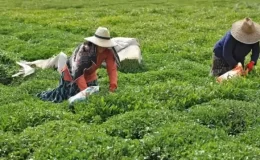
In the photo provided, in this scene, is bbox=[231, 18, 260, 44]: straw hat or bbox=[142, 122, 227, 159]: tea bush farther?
bbox=[231, 18, 260, 44]: straw hat

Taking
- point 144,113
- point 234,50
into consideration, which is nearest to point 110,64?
point 144,113

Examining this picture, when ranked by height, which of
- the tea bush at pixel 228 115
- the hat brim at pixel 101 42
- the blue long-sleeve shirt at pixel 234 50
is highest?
the hat brim at pixel 101 42

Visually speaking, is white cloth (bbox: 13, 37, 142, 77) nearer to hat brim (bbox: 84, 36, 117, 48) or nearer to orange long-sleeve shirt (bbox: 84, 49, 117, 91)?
orange long-sleeve shirt (bbox: 84, 49, 117, 91)

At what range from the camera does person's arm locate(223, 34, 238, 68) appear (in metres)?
13.2

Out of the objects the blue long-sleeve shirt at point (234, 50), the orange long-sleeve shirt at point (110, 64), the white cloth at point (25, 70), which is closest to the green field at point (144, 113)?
the white cloth at point (25, 70)

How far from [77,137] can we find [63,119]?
132 cm

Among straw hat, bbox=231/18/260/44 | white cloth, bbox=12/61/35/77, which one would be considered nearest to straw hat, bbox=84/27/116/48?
straw hat, bbox=231/18/260/44

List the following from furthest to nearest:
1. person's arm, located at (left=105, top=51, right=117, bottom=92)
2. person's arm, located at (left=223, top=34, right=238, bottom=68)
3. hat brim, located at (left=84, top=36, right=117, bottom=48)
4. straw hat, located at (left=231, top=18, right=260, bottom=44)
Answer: person's arm, located at (left=223, top=34, right=238, bottom=68) < straw hat, located at (left=231, top=18, right=260, bottom=44) < person's arm, located at (left=105, top=51, right=117, bottom=92) < hat brim, located at (left=84, top=36, right=117, bottom=48)

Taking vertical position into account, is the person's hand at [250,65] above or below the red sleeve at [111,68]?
below

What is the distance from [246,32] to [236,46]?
1.49ft

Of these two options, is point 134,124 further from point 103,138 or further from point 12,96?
point 12,96

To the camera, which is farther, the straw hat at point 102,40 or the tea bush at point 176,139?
the straw hat at point 102,40

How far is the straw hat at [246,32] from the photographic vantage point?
1297cm

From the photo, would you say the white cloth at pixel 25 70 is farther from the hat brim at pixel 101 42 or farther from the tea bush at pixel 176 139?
the tea bush at pixel 176 139
